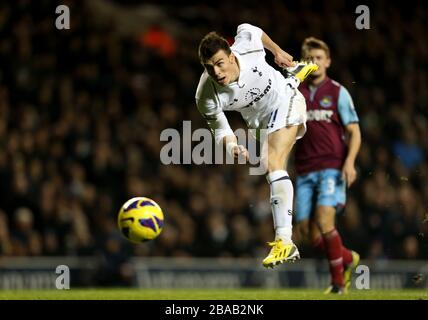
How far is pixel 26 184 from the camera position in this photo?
14617mm

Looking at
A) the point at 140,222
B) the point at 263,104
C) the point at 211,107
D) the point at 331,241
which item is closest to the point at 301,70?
the point at 263,104

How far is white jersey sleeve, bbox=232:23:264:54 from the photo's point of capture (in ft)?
30.0

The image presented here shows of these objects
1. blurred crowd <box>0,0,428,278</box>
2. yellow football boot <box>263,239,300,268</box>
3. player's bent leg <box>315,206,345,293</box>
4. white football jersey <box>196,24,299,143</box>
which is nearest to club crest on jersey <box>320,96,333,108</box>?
player's bent leg <box>315,206,345,293</box>

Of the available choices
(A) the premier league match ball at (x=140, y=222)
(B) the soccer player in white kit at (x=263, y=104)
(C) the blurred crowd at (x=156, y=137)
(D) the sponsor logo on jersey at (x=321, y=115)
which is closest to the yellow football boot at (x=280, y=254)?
(B) the soccer player in white kit at (x=263, y=104)

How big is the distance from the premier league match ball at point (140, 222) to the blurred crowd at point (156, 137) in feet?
15.1

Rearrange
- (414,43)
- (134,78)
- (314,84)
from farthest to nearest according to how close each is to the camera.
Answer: (414,43) < (134,78) < (314,84)

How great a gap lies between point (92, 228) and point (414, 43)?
723 cm

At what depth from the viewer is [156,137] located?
16094mm

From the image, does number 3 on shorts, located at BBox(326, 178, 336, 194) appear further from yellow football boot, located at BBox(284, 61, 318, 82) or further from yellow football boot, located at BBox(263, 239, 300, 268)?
yellow football boot, located at BBox(263, 239, 300, 268)

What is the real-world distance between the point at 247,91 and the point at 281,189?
3.09 ft

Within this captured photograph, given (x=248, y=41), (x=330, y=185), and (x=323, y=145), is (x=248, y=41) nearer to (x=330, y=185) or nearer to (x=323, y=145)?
(x=323, y=145)
